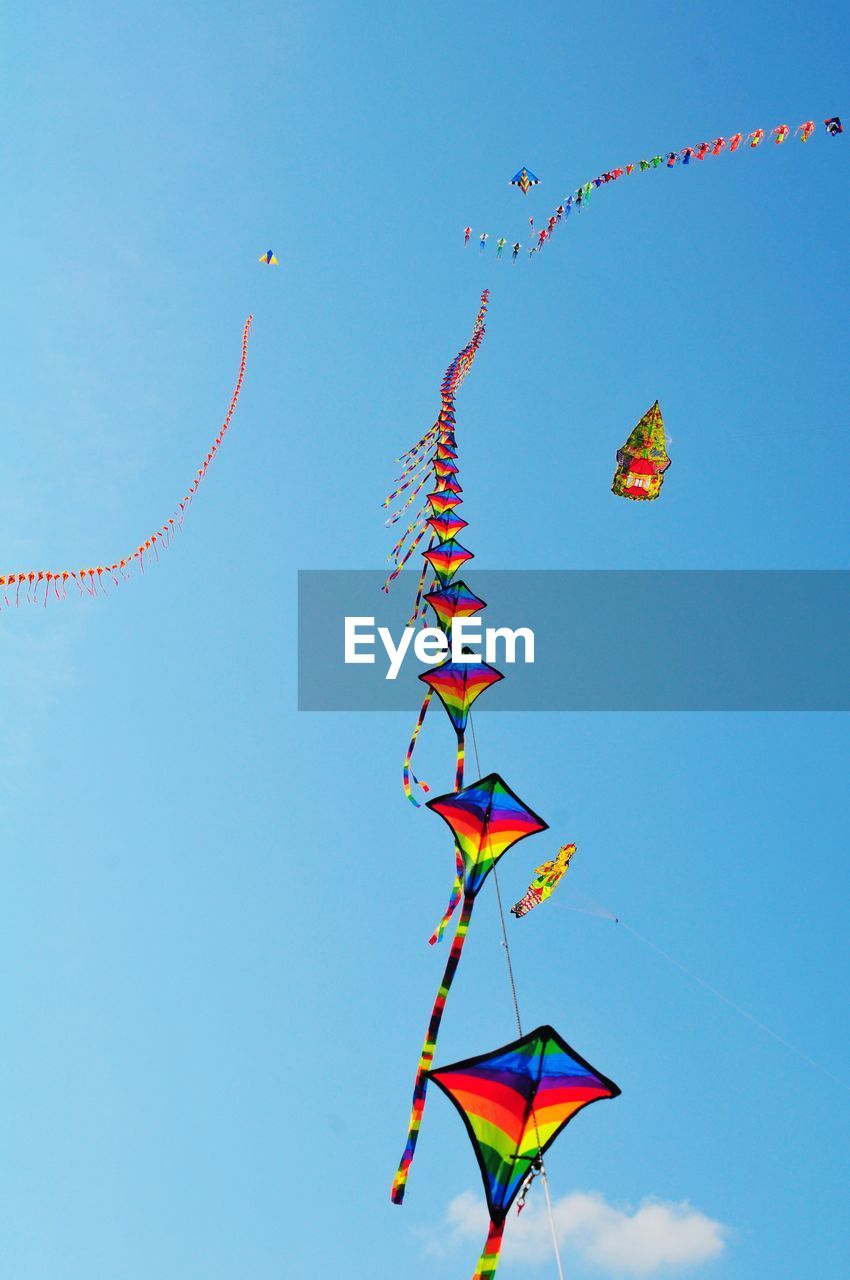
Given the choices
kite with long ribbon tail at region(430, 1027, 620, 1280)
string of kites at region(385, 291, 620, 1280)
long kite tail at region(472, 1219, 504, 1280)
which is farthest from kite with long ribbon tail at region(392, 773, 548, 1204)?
long kite tail at region(472, 1219, 504, 1280)

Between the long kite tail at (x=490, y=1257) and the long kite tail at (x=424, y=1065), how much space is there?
1.30 metres

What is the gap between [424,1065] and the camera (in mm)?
8266

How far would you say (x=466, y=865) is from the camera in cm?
1004

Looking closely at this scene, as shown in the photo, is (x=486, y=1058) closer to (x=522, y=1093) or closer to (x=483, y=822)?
(x=522, y=1093)

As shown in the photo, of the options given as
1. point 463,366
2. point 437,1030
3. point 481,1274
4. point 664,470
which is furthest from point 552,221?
point 481,1274

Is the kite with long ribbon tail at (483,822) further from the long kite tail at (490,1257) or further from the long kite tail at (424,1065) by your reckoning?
the long kite tail at (490,1257)

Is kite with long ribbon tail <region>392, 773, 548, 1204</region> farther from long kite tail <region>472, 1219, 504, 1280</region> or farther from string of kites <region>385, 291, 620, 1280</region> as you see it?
long kite tail <region>472, 1219, 504, 1280</region>

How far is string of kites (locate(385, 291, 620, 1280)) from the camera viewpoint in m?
7.23

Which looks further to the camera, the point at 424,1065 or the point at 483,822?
the point at 483,822

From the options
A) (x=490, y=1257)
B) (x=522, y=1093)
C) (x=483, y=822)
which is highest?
(x=483, y=822)

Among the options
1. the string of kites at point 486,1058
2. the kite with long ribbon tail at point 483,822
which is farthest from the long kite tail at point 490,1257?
the kite with long ribbon tail at point 483,822

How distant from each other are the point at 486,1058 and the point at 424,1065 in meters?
1.11

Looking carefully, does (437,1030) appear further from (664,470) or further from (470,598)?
(664,470)

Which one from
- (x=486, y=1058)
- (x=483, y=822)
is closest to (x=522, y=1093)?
(x=486, y=1058)
